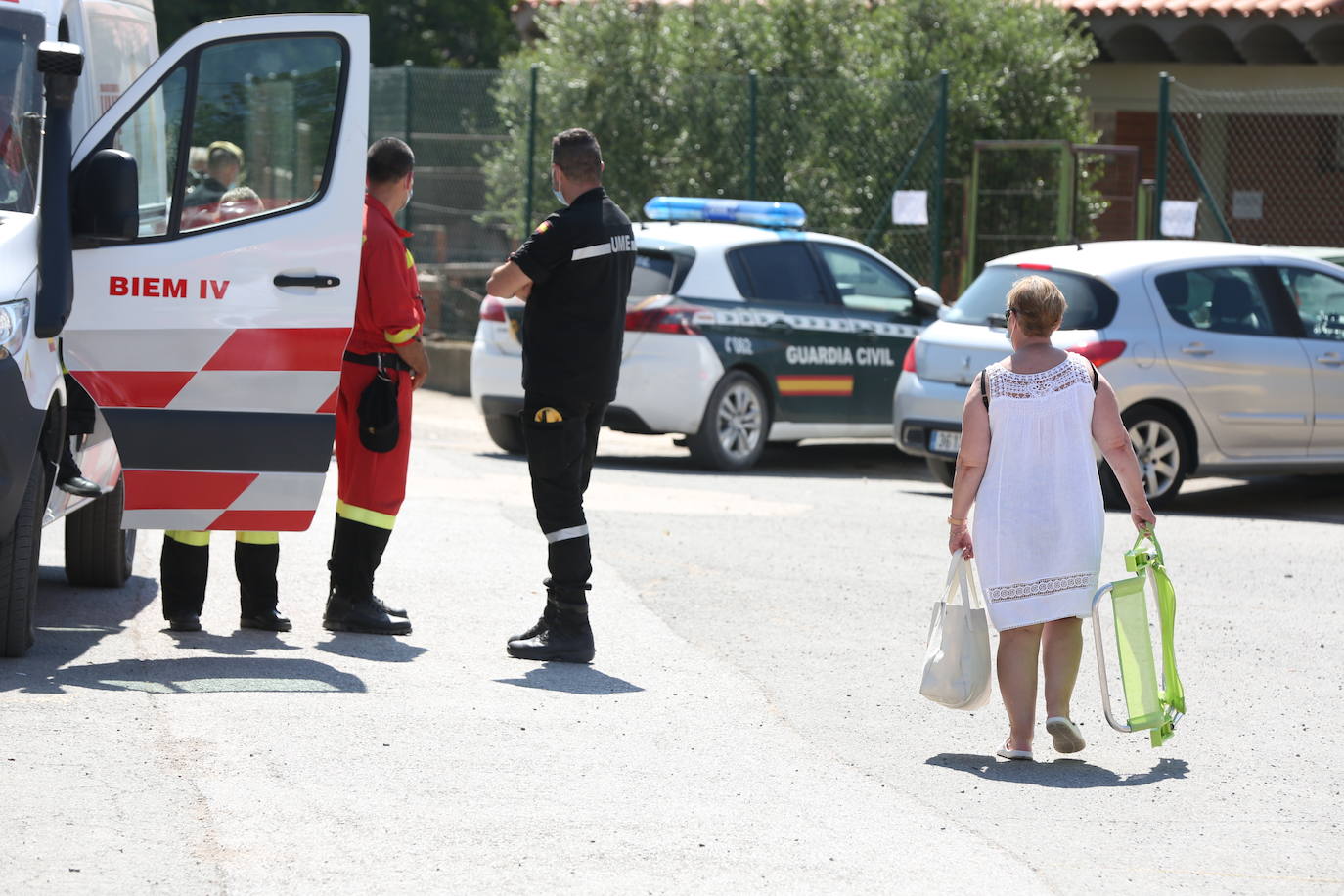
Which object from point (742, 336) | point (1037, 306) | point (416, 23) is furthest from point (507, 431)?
point (416, 23)

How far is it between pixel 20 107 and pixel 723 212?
7.67 meters

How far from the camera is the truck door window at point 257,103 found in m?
6.88

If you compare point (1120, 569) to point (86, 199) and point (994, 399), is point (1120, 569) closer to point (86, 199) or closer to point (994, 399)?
point (994, 399)

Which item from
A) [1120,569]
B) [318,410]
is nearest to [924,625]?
[1120,569]

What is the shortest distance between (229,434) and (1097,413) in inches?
115

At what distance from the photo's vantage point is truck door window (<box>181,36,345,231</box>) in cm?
688

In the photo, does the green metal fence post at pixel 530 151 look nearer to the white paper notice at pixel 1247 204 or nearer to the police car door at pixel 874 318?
the police car door at pixel 874 318

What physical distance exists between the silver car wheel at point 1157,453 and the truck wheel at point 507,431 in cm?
437

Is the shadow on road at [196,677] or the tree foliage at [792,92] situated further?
the tree foliage at [792,92]

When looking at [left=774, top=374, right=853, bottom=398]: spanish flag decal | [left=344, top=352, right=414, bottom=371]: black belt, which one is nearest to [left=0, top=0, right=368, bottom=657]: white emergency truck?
[left=344, top=352, right=414, bottom=371]: black belt

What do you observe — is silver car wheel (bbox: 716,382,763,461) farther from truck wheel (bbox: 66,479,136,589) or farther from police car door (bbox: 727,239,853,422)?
truck wheel (bbox: 66,479,136,589)

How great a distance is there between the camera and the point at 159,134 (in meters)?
6.99

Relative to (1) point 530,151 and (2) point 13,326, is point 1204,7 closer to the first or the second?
(1) point 530,151

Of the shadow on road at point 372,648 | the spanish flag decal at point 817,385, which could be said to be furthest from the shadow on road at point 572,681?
the spanish flag decal at point 817,385
